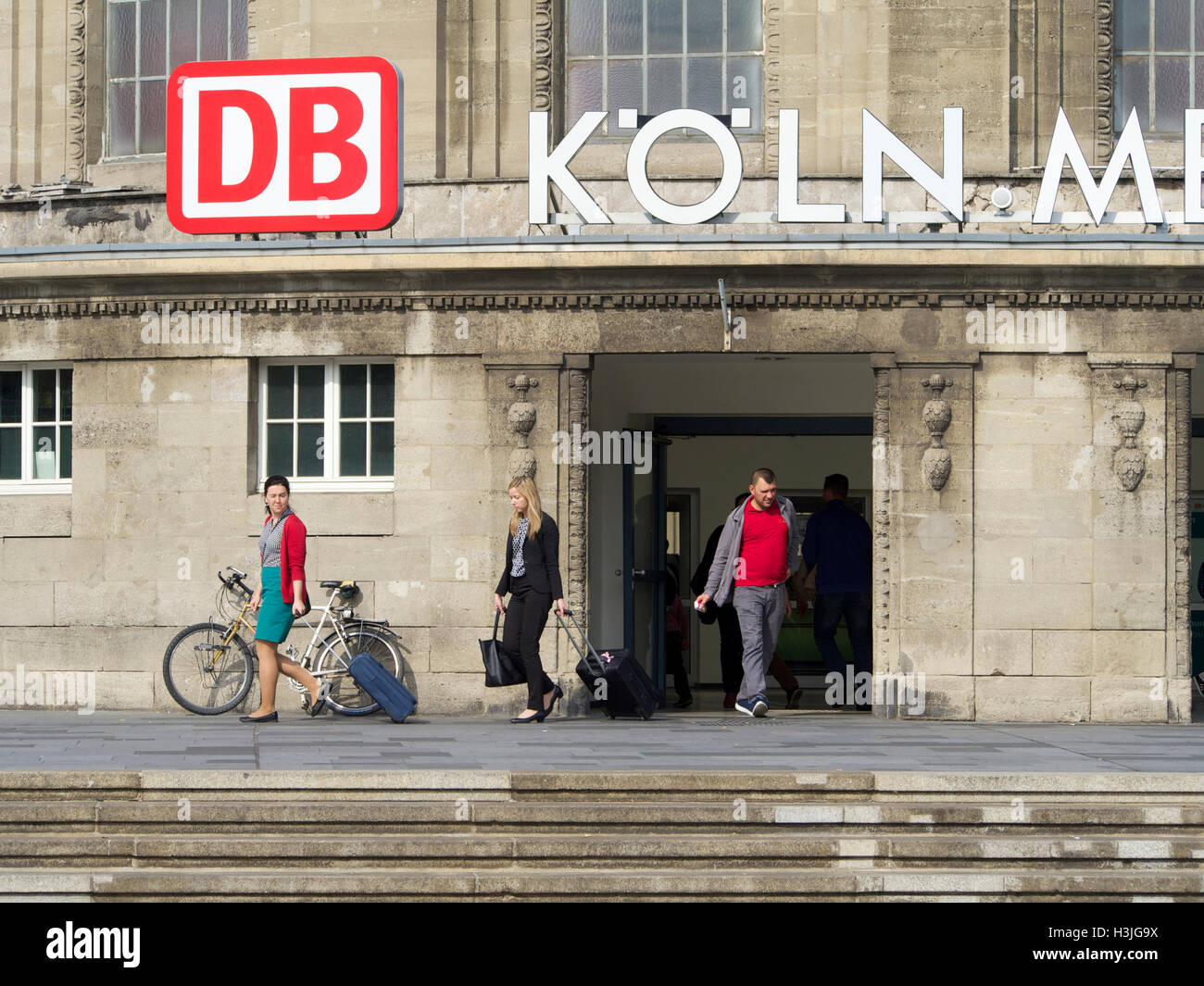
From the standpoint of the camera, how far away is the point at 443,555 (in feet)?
48.5

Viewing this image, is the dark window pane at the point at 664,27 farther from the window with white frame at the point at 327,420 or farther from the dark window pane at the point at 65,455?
the dark window pane at the point at 65,455

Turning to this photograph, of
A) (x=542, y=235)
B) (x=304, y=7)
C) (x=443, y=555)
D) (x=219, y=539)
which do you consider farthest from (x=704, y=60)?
(x=219, y=539)

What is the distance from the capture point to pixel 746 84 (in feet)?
51.5

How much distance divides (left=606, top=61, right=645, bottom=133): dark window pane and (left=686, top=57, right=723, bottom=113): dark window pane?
1.52ft

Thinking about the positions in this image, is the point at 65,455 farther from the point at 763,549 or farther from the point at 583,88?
the point at 763,549

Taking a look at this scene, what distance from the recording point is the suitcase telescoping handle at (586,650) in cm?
1399

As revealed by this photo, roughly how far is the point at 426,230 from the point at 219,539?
3.36 m

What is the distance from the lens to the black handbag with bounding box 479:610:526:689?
13.6 metres

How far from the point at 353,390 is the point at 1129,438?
676cm

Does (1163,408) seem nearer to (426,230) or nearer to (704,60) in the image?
(704,60)

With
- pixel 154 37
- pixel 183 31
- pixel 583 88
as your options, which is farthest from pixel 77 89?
pixel 583 88

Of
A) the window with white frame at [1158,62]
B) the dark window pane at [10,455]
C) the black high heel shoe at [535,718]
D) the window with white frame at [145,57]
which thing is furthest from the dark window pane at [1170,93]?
the dark window pane at [10,455]
